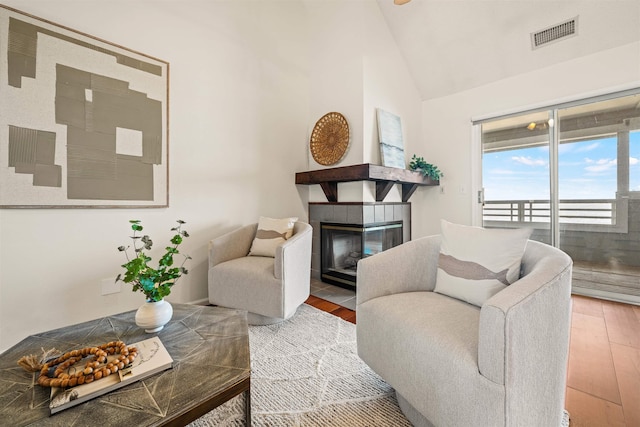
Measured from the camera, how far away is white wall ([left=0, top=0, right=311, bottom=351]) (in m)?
1.79

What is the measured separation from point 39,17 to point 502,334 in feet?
10.1

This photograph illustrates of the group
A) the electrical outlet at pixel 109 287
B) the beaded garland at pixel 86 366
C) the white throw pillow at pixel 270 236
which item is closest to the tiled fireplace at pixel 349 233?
the white throw pillow at pixel 270 236

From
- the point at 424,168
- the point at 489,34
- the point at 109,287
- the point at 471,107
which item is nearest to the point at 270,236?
the point at 109,287

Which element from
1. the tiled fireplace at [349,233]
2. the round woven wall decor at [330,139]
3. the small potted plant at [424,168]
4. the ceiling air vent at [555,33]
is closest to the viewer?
the ceiling air vent at [555,33]

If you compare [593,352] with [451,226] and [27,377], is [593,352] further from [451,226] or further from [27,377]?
[27,377]

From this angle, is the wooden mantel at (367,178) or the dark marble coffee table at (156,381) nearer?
the dark marble coffee table at (156,381)

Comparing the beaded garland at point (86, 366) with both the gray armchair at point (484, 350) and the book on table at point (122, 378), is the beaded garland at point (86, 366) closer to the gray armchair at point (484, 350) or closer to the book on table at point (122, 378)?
the book on table at point (122, 378)

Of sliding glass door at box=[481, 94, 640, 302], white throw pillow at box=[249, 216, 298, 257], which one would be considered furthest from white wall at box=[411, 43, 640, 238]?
white throw pillow at box=[249, 216, 298, 257]

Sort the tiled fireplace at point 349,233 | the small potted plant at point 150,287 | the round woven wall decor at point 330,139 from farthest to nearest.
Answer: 1. the round woven wall decor at point 330,139
2. the tiled fireplace at point 349,233
3. the small potted plant at point 150,287

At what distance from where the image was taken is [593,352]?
1.67 meters

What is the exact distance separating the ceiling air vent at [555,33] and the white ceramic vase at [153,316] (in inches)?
154

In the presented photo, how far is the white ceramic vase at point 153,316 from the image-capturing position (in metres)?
1.12

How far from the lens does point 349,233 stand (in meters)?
3.03

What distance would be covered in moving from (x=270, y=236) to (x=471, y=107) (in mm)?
2962
